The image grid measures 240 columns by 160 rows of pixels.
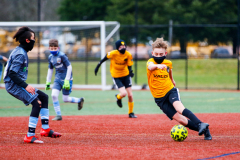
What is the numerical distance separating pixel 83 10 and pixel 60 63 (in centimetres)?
3378

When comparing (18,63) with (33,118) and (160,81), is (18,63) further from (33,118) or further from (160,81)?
(160,81)

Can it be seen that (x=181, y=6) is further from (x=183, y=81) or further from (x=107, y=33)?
(x=107, y=33)

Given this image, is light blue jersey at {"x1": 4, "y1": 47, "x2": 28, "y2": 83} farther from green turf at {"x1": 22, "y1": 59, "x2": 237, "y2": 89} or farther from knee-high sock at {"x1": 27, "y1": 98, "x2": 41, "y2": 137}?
green turf at {"x1": 22, "y1": 59, "x2": 237, "y2": 89}

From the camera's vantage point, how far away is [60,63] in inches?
354

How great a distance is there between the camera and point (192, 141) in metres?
6.15

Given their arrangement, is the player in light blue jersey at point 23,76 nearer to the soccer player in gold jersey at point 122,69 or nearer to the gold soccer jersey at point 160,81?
the gold soccer jersey at point 160,81

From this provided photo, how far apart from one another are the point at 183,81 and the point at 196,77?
1.91m

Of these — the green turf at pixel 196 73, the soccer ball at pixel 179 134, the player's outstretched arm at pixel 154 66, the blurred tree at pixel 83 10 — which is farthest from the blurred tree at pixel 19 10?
the soccer ball at pixel 179 134

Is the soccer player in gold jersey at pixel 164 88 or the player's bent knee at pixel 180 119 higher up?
the soccer player in gold jersey at pixel 164 88

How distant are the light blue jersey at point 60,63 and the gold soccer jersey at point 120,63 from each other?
1.49m

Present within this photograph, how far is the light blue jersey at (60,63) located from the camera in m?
8.88

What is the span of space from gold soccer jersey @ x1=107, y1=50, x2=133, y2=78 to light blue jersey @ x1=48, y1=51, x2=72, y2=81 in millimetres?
1492

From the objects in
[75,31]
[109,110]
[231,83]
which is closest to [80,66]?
[75,31]

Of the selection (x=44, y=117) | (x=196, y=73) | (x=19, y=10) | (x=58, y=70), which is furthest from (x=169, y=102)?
(x=19, y=10)
